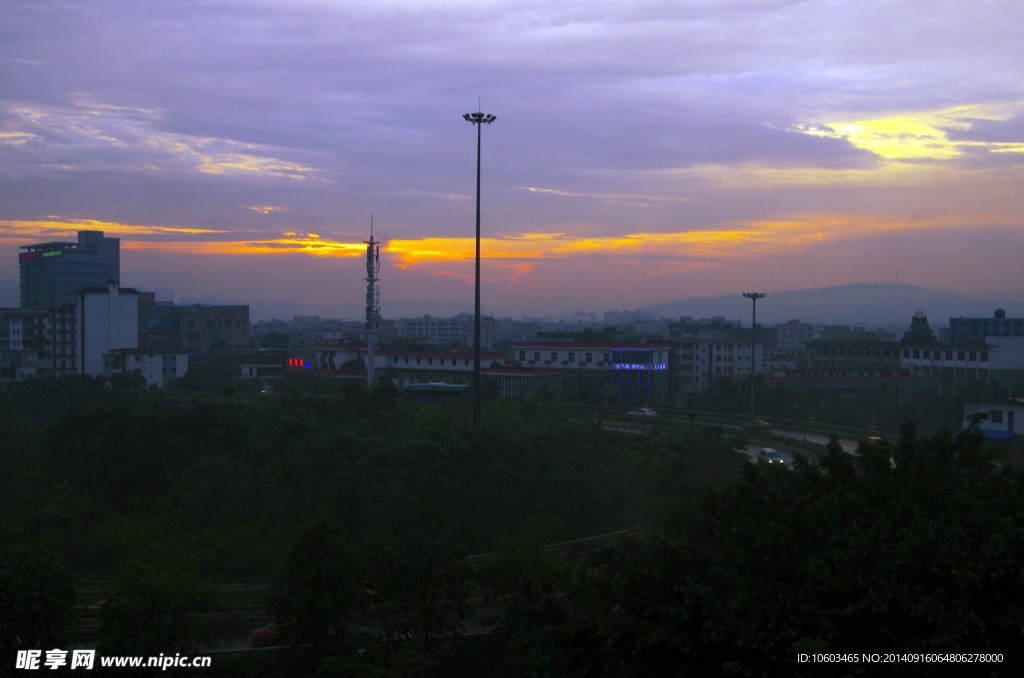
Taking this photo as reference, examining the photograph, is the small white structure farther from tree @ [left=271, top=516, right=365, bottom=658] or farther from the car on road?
tree @ [left=271, top=516, right=365, bottom=658]

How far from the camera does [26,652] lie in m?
8.11

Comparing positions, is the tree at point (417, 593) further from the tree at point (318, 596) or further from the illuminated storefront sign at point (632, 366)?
the illuminated storefront sign at point (632, 366)

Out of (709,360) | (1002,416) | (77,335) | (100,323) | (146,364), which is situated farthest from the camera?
(709,360)

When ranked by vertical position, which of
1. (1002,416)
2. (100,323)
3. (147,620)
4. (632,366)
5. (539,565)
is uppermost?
(100,323)

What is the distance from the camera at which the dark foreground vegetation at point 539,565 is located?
21.7 feet

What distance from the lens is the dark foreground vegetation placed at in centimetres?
662

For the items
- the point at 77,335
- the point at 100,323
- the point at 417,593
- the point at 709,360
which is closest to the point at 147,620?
the point at 417,593

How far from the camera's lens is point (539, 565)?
10227 millimetres

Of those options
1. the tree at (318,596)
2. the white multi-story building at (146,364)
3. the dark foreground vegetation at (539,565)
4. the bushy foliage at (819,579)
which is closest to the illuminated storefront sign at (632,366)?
the white multi-story building at (146,364)

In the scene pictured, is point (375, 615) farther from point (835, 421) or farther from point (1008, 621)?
point (835, 421)

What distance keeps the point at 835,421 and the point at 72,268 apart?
6571cm

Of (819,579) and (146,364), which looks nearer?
(819,579)

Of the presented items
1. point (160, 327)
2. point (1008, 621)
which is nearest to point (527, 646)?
point (1008, 621)

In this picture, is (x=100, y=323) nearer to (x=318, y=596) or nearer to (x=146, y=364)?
(x=146, y=364)
